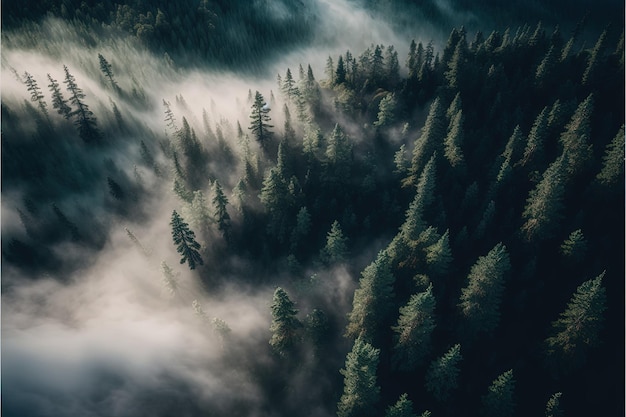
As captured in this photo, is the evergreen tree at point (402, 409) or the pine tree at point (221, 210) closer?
the evergreen tree at point (402, 409)

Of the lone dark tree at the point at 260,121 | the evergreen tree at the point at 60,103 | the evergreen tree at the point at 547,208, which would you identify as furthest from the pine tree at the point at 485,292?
the evergreen tree at the point at 60,103

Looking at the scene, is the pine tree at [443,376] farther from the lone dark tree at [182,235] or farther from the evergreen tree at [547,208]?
the lone dark tree at [182,235]

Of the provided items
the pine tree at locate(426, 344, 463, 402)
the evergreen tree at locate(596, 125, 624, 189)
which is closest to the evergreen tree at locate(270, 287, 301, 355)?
the pine tree at locate(426, 344, 463, 402)

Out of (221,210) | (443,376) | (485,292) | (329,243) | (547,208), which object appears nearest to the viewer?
(443,376)

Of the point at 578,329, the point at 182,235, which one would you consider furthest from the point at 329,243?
the point at 578,329

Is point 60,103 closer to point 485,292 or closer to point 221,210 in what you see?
point 221,210

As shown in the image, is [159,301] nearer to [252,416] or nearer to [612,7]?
[252,416]

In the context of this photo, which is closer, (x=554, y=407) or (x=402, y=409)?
(x=554, y=407)
